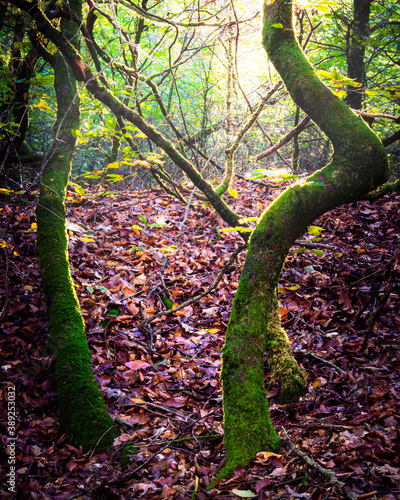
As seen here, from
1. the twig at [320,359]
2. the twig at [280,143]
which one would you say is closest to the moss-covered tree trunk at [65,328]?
the twig at [320,359]

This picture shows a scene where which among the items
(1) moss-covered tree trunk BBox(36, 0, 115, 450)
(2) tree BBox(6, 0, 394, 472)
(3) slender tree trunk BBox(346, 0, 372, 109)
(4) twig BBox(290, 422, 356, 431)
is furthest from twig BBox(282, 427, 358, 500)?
(3) slender tree trunk BBox(346, 0, 372, 109)

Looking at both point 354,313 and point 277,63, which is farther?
point 354,313

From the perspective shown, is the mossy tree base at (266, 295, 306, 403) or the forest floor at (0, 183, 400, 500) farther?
the mossy tree base at (266, 295, 306, 403)

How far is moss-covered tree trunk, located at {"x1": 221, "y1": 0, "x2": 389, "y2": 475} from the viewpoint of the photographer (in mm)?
2186

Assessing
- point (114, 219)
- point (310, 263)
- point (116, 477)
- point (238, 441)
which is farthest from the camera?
point (114, 219)

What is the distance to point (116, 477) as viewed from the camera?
2.11m

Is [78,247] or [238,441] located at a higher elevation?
[78,247]

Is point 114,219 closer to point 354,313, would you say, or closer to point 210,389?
point 210,389

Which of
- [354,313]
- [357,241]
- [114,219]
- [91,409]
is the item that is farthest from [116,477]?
[114,219]

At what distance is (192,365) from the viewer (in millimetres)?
3383

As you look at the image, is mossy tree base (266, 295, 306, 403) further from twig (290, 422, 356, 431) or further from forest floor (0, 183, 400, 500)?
twig (290, 422, 356, 431)

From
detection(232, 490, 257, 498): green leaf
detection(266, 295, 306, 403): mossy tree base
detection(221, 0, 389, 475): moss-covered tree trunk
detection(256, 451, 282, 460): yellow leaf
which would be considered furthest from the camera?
detection(266, 295, 306, 403): mossy tree base

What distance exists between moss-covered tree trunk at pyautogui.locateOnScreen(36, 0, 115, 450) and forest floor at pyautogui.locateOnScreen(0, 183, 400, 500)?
15 cm

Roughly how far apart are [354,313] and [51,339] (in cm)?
304
